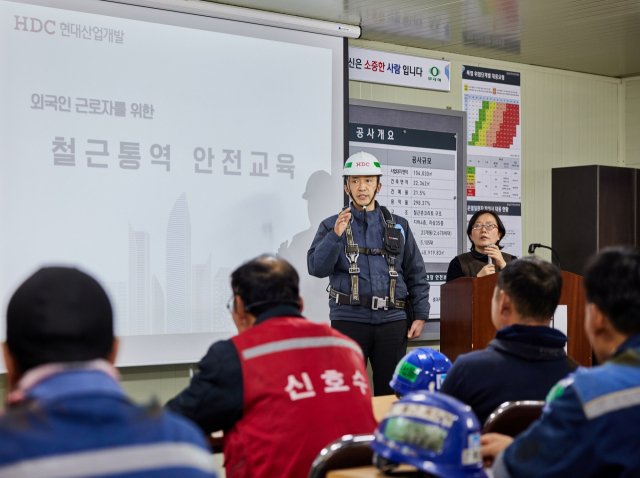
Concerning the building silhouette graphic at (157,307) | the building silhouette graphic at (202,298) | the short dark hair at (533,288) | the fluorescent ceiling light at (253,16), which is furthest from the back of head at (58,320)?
the fluorescent ceiling light at (253,16)

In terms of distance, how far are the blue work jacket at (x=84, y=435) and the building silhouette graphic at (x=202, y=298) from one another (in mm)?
3278

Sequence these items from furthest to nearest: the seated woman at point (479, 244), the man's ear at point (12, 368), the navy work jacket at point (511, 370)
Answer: the seated woman at point (479, 244)
the navy work jacket at point (511, 370)
the man's ear at point (12, 368)

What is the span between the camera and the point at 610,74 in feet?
20.0

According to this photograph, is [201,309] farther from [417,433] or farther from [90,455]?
[90,455]

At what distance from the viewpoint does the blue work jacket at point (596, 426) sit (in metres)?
1.17

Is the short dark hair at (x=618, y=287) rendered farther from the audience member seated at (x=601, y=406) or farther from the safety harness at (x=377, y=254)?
the safety harness at (x=377, y=254)

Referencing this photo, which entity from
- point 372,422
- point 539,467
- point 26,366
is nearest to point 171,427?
point 26,366

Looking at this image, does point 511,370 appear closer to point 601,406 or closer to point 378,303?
point 601,406

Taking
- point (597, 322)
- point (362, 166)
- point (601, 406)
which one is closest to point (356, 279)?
point (362, 166)

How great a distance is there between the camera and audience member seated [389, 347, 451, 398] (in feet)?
7.56

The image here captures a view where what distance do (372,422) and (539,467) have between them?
0.66 m

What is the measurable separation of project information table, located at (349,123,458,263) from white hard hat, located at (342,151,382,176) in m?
0.70

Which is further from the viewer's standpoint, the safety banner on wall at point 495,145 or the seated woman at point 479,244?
the safety banner on wall at point 495,145

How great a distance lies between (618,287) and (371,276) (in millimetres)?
2730
